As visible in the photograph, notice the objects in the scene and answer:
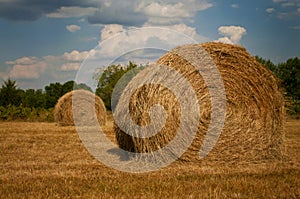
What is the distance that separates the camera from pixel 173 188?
17.2 ft

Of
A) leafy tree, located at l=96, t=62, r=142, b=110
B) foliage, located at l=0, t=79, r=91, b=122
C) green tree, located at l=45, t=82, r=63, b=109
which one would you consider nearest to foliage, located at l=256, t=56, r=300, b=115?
leafy tree, located at l=96, t=62, r=142, b=110

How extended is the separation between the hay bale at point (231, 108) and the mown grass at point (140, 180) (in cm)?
47

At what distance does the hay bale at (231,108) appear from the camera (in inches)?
305

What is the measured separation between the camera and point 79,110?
20906 mm

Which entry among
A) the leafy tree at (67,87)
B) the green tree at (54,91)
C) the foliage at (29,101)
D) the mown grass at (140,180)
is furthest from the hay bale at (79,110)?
the leafy tree at (67,87)

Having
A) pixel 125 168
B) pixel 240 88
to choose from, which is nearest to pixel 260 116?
pixel 240 88

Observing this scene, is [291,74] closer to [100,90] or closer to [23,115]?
[100,90]

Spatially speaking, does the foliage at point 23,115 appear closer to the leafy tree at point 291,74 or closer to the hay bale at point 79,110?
the hay bale at point 79,110

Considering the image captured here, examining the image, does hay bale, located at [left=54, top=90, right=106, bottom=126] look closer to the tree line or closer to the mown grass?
the tree line

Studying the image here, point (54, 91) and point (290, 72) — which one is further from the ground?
point (290, 72)

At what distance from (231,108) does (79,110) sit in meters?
13.5

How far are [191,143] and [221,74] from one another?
59.9 inches

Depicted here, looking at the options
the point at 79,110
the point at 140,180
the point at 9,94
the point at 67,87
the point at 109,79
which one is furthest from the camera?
the point at 67,87

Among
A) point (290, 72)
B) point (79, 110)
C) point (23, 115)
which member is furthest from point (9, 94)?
point (290, 72)
